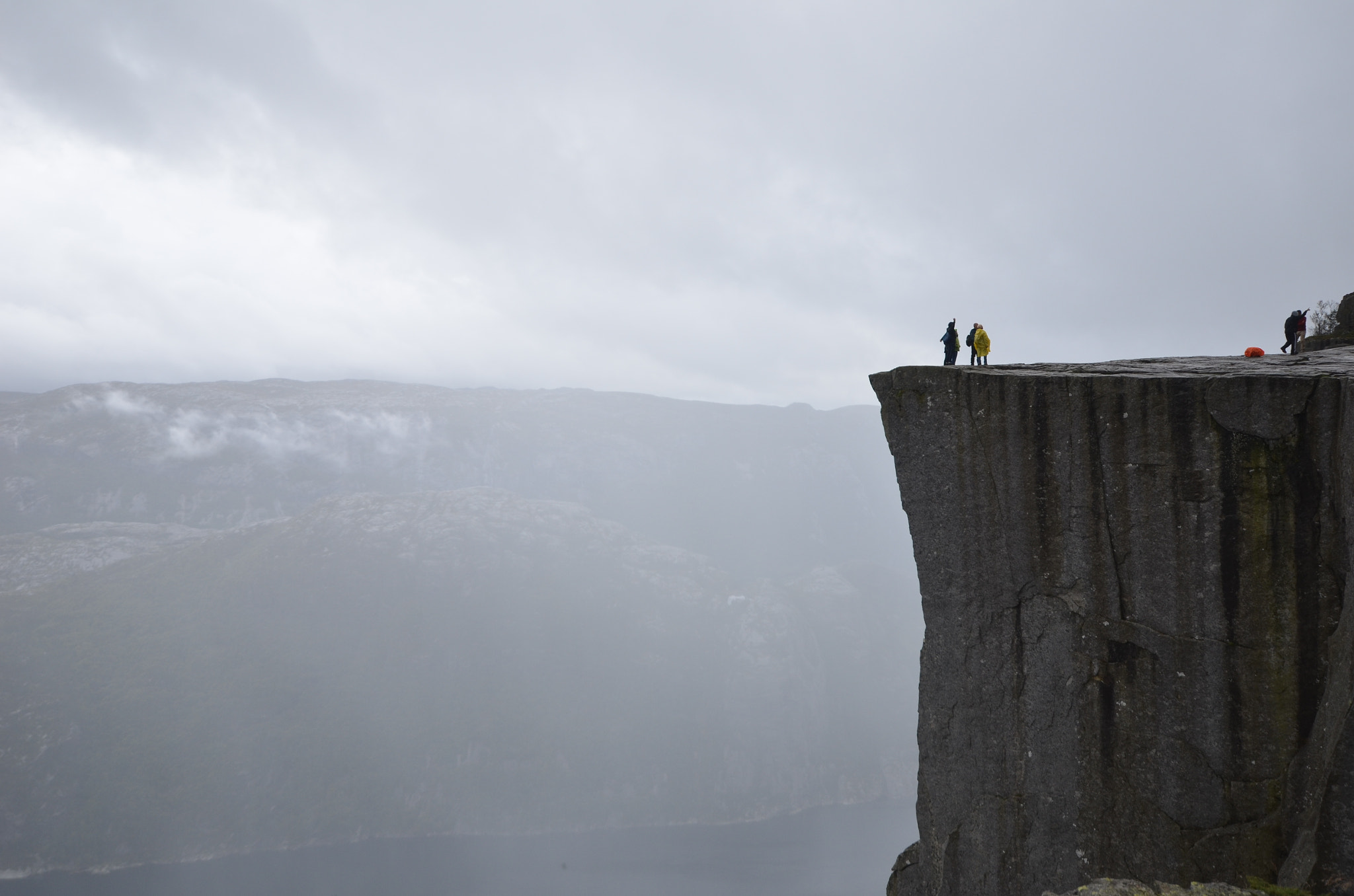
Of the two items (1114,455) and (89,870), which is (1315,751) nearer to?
(1114,455)

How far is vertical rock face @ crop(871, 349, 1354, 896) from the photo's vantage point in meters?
13.2

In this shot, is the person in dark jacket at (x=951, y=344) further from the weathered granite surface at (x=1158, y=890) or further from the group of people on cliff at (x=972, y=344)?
the weathered granite surface at (x=1158, y=890)

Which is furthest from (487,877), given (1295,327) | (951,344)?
(1295,327)

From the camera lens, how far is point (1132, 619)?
14.9m

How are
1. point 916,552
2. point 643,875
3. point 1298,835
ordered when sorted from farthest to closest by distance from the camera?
point 643,875 < point 916,552 < point 1298,835

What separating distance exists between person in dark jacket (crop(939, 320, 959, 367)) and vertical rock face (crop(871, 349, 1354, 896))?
1.93m

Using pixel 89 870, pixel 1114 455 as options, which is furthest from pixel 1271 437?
pixel 89 870

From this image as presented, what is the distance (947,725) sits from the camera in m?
17.5

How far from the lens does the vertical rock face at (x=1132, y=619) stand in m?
13.2

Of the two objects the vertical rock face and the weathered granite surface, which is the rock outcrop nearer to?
the vertical rock face

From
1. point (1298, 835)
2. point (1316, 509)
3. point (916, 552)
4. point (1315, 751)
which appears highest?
point (1316, 509)

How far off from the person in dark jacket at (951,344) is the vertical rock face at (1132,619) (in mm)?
1933

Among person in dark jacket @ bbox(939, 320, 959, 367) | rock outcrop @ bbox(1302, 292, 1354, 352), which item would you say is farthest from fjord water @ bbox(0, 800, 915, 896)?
person in dark jacket @ bbox(939, 320, 959, 367)

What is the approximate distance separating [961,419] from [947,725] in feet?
23.0
